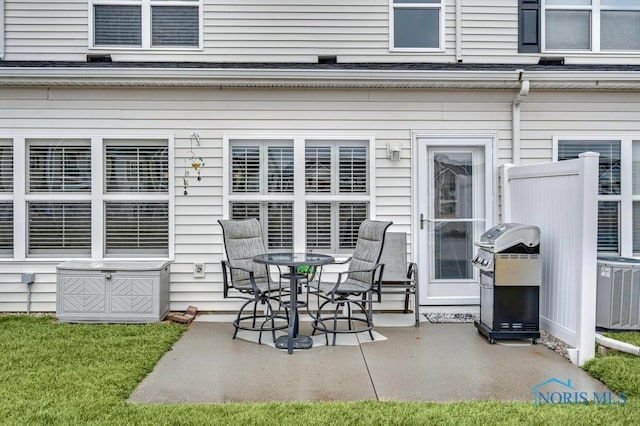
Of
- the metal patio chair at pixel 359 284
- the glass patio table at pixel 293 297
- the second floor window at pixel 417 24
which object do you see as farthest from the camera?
the second floor window at pixel 417 24

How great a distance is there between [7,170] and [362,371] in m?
4.87

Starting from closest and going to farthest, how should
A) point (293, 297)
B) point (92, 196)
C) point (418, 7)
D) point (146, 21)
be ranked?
point (293, 297)
point (92, 196)
point (146, 21)
point (418, 7)

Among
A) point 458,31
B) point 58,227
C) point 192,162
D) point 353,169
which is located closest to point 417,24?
point 458,31

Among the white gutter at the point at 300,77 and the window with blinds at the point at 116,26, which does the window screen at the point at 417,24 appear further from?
the window with blinds at the point at 116,26

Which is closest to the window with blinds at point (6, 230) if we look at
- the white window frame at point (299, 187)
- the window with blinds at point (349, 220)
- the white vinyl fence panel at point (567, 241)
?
the white window frame at point (299, 187)

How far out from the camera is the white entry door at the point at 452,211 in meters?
5.99

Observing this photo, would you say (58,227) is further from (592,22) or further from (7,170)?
(592,22)

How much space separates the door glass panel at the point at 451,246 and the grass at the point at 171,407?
210 cm

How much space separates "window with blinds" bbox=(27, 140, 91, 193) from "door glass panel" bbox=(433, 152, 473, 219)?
166 inches

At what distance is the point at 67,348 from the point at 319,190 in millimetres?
3129

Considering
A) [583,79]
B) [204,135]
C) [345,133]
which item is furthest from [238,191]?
[583,79]

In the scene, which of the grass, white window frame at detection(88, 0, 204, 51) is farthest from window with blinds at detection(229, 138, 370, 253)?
the grass

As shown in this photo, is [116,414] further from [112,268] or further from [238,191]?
[238,191]

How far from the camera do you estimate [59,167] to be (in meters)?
5.93
